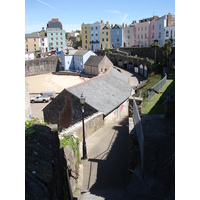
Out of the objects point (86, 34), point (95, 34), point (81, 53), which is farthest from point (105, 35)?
point (81, 53)

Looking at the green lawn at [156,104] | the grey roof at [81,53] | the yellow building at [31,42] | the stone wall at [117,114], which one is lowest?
the stone wall at [117,114]

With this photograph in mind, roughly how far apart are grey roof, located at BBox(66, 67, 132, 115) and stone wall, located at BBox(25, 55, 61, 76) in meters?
39.6

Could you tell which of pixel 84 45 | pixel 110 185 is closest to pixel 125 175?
pixel 110 185

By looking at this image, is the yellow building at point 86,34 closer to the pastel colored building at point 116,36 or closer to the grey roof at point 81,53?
the pastel colored building at point 116,36

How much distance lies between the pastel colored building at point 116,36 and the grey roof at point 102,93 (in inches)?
2076

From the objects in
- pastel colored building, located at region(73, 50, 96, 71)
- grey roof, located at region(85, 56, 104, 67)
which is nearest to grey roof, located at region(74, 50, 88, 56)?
pastel colored building, located at region(73, 50, 96, 71)

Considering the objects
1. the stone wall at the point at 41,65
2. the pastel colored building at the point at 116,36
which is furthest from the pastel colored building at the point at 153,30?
the stone wall at the point at 41,65

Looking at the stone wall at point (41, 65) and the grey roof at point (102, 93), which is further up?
the stone wall at point (41, 65)

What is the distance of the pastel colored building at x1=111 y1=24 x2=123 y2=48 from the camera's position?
241 ft

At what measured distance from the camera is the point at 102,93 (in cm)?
1983

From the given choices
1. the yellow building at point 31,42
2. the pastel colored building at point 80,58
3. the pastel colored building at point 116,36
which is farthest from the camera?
the yellow building at point 31,42

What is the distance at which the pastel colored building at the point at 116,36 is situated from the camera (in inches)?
2897

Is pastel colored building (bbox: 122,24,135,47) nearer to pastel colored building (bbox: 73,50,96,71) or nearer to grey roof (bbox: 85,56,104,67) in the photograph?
pastel colored building (bbox: 73,50,96,71)
